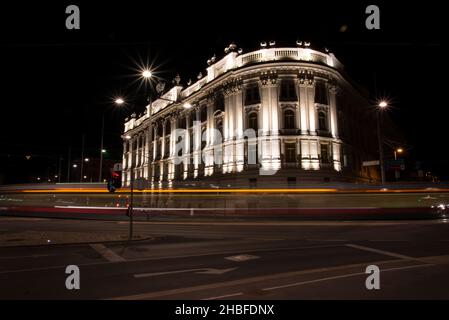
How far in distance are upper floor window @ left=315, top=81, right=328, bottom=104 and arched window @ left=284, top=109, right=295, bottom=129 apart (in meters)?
3.41

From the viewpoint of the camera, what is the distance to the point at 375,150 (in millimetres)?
59969

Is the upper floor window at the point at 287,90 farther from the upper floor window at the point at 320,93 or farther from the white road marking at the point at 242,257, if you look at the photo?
the white road marking at the point at 242,257

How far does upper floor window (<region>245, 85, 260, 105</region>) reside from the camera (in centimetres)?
4108

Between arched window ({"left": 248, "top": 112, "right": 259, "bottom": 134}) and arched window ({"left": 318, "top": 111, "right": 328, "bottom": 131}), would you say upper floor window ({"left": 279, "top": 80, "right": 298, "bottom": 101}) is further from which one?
arched window ({"left": 318, "top": 111, "right": 328, "bottom": 131})

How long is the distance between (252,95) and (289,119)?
538 cm

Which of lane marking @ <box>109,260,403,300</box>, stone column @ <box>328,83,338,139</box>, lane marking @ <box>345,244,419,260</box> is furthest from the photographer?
stone column @ <box>328,83,338,139</box>

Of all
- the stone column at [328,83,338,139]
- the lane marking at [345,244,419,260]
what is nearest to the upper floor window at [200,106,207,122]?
the stone column at [328,83,338,139]

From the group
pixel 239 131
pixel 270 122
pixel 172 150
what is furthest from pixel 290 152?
pixel 172 150

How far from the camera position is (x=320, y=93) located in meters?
41.0

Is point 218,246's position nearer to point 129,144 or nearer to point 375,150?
point 375,150

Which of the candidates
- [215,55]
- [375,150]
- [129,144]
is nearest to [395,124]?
[375,150]

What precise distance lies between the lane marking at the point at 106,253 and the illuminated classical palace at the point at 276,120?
22.4m
